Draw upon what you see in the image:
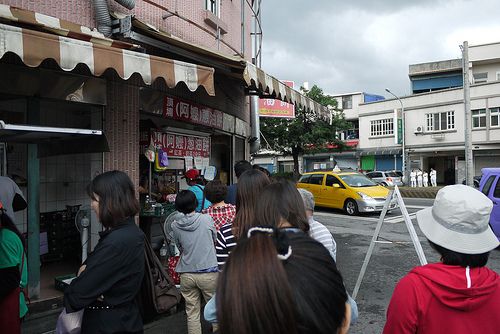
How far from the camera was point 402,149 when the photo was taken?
3341 centimetres

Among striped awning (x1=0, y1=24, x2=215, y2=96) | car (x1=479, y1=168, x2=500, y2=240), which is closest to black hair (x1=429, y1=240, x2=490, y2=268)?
striped awning (x1=0, y1=24, x2=215, y2=96)

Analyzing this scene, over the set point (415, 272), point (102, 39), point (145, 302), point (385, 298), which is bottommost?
point (385, 298)

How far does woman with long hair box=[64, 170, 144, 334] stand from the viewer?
2127 mm

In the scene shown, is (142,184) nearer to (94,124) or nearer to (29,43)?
(94,124)

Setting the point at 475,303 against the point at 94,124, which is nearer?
the point at 475,303

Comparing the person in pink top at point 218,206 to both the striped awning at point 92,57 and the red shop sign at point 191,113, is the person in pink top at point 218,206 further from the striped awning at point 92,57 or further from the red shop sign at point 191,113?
the red shop sign at point 191,113

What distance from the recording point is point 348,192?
14.1 m

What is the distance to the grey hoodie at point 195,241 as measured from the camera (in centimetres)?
362

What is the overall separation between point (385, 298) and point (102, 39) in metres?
4.86

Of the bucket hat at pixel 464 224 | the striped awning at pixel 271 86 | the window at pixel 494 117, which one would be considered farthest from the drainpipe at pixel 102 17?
the window at pixel 494 117

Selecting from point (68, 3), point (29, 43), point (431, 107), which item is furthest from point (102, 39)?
point (431, 107)

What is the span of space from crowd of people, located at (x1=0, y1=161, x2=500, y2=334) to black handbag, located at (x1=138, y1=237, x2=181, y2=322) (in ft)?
1.24

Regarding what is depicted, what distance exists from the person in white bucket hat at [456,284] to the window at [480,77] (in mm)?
37369

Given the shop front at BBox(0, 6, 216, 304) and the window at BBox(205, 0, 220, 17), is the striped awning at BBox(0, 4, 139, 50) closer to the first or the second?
the shop front at BBox(0, 6, 216, 304)
